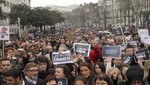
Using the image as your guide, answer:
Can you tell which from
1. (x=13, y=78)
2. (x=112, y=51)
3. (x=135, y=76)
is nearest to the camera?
(x=135, y=76)

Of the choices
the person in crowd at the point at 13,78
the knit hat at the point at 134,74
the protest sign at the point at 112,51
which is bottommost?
the person in crowd at the point at 13,78

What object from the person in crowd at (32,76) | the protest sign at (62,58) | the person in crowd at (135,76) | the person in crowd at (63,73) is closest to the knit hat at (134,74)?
the person in crowd at (135,76)

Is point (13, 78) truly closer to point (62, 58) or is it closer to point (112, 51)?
point (62, 58)

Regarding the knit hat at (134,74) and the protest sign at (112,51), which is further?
the protest sign at (112,51)

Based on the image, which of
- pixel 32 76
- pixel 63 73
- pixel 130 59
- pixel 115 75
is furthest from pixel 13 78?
pixel 130 59

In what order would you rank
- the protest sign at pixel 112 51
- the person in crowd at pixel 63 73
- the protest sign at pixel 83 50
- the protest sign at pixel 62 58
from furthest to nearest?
the protest sign at pixel 83 50, the protest sign at pixel 112 51, the protest sign at pixel 62 58, the person in crowd at pixel 63 73

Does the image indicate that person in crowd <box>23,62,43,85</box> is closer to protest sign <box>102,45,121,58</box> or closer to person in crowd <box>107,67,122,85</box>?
person in crowd <box>107,67,122,85</box>

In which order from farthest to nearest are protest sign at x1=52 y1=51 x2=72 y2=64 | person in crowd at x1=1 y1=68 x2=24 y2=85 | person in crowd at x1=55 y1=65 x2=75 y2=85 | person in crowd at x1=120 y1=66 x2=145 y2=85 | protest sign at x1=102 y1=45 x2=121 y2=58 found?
protest sign at x1=102 y1=45 x2=121 y2=58 < protest sign at x1=52 y1=51 x2=72 y2=64 < person in crowd at x1=55 y1=65 x2=75 y2=85 < person in crowd at x1=1 y1=68 x2=24 y2=85 < person in crowd at x1=120 y1=66 x2=145 y2=85

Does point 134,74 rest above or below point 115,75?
above

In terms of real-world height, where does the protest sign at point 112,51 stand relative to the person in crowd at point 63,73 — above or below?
above

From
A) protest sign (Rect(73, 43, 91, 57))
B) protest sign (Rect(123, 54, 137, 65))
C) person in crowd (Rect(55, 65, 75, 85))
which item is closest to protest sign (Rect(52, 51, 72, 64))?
protest sign (Rect(73, 43, 91, 57))

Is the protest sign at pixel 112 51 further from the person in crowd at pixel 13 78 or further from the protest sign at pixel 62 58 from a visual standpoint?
the person in crowd at pixel 13 78

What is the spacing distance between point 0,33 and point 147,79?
26.2 feet

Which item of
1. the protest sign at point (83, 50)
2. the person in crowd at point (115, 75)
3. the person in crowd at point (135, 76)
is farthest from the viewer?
the protest sign at point (83, 50)
